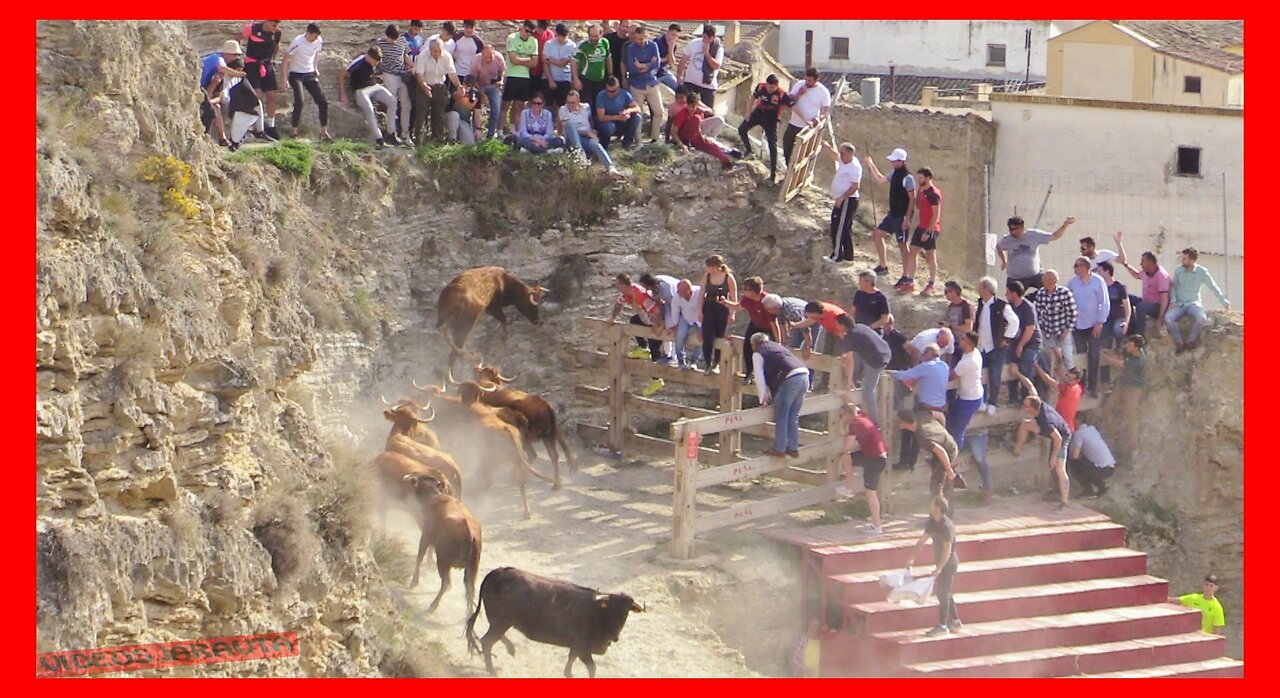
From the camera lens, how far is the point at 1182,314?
25.4m

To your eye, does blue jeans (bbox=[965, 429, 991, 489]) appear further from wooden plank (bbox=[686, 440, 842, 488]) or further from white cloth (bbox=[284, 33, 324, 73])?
white cloth (bbox=[284, 33, 324, 73])

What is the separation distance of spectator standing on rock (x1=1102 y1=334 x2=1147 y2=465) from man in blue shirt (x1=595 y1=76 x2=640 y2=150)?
6.77 metres

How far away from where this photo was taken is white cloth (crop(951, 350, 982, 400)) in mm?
22750

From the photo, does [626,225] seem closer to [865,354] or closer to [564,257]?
[564,257]

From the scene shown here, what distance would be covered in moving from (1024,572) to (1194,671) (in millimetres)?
2014

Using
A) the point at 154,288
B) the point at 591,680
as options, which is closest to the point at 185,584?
the point at 154,288

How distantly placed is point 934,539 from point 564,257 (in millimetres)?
8137

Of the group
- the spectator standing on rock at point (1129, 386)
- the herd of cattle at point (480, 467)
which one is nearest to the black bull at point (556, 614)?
the herd of cattle at point (480, 467)

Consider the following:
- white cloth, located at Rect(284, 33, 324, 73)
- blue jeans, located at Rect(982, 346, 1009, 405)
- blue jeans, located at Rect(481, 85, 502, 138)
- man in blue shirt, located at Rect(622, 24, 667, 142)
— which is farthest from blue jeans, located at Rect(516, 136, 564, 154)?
blue jeans, located at Rect(982, 346, 1009, 405)

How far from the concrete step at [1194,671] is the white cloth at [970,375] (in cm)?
333

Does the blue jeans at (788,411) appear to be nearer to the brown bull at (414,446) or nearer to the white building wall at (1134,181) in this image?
the brown bull at (414,446)

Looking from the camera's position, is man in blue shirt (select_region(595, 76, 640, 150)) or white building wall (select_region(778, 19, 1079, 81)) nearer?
man in blue shirt (select_region(595, 76, 640, 150))

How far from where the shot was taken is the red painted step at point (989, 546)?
21875mm

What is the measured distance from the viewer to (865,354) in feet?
74.7
